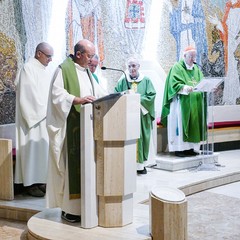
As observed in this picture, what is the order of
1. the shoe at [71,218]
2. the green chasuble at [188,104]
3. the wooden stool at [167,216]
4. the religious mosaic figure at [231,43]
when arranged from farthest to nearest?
the religious mosaic figure at [231,43]
the green chasuble at [188,104]
the shoe at [71,218]
the wooden stool at [167,216]

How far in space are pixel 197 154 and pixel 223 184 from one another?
3.28 feet

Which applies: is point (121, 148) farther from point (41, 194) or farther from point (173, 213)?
point (41, 194)

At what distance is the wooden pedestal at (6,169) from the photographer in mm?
5465

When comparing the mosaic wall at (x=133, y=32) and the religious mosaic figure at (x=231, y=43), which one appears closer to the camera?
the mosaic wall at (x=133, y=32)

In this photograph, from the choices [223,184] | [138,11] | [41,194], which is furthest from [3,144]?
[138,11]

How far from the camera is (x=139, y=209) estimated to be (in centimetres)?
482

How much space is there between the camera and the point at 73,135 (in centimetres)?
426

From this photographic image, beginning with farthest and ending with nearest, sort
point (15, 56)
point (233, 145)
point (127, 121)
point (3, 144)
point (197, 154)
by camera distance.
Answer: point (233, 145), point (197, 154), point (15, 56), point (3, 144), point (127, 121)

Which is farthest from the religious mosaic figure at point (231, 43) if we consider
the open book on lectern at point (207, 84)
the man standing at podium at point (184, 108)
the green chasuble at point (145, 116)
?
the green chasuble at point (145, 116)

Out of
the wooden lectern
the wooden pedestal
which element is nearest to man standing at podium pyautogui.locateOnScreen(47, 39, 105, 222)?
the wooden lectern

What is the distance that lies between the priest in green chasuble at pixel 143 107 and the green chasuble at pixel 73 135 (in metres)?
2.79

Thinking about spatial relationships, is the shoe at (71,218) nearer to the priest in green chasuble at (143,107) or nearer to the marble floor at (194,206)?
the marble floor at (194,206)

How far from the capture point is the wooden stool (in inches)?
150

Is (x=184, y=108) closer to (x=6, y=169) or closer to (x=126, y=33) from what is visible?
(x=126, y=33)
